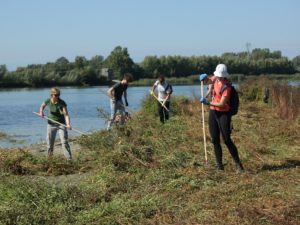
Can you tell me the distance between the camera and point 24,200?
6.61 meters

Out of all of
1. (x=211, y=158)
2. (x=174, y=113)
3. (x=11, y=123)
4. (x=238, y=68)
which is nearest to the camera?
(x=211, y=158)

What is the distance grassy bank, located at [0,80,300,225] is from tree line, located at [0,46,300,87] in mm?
56419

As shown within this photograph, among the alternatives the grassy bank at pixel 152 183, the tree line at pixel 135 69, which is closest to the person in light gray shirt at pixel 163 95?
the grassy bank at pixel 152 183

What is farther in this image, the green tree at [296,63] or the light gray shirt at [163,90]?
the green tree at [296,63]

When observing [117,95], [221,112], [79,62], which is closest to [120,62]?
[79,62]

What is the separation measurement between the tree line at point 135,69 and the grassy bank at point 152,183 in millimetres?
56419

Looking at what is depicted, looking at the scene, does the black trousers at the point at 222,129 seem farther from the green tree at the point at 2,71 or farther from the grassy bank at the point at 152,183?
the green tree at the point at 2,71

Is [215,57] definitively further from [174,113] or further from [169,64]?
[174,113]

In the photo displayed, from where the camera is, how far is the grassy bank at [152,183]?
20.1ft

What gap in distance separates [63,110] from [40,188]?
376cm

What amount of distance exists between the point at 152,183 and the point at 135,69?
216 ft

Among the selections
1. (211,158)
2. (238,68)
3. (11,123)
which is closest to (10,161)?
(211,158)

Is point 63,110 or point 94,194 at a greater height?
point 63,110

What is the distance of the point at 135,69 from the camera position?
73250 mm
